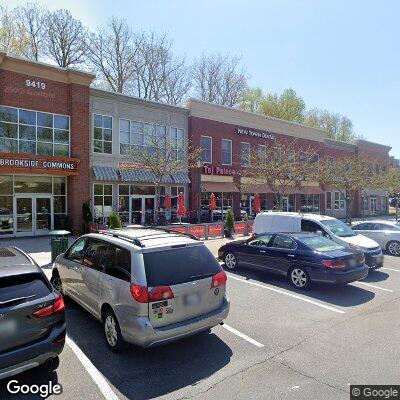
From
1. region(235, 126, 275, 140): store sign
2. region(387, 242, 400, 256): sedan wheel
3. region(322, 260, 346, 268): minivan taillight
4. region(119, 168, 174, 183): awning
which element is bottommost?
region(387, 242, 400, 256): sedan wheel

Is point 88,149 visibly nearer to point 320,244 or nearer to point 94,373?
point 320,244

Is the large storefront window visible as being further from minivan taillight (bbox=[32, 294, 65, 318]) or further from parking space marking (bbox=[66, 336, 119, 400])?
minivan taillight (bbox=[32, 294, 65, 318])

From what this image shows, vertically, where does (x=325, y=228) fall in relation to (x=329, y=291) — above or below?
above

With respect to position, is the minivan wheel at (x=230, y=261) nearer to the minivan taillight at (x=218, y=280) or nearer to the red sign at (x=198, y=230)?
the minivan taillight at (x=218, y=280)

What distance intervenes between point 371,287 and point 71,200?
1523 cm

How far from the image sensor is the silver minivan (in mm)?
4473

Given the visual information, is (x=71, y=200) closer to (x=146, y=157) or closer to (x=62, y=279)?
(x=146, y=157)

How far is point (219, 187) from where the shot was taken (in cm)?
2608

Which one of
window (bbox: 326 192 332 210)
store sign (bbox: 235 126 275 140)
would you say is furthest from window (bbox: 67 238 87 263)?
window (bbox: 326 192 332 210)

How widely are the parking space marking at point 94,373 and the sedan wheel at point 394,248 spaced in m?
12.7

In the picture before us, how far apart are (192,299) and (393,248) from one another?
1177 centimetres

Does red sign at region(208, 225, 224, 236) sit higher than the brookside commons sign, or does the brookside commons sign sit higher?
the brookside commons sign

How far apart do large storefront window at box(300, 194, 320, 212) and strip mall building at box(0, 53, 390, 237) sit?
791 centimetres

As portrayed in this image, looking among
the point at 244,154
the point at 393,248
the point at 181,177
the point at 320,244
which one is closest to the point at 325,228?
the point at 320,244
